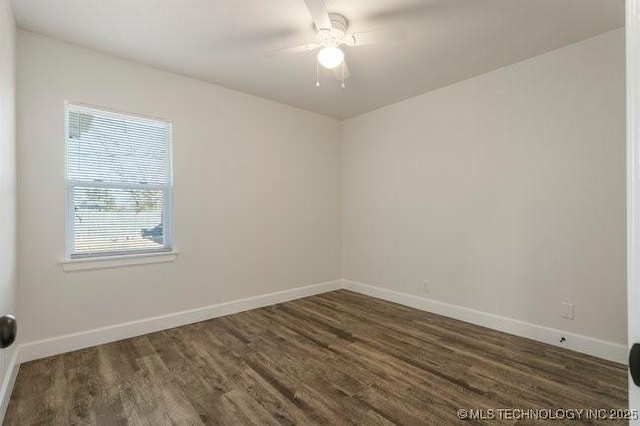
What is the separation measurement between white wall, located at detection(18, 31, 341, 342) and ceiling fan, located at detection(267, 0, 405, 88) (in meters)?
1.42

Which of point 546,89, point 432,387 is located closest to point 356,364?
point 432,387

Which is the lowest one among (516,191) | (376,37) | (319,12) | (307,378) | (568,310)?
(307,378)

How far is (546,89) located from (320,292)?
11.4 feet

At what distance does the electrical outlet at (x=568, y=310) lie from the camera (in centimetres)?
268

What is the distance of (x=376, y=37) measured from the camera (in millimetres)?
2553

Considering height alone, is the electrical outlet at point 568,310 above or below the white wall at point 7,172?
below

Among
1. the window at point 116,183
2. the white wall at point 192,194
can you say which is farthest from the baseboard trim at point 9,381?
the window at point 116,183

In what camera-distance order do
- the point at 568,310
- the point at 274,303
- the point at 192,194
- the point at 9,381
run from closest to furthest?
the point at 9,381 → the point at 568,310 → the point at 192,194 → the point at 274,303

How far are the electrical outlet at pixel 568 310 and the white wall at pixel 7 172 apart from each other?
406cm

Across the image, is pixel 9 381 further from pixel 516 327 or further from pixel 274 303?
pixel 516 327

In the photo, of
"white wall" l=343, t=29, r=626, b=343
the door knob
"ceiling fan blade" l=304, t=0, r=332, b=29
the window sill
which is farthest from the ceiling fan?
the window sill

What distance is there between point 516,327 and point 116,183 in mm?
4005

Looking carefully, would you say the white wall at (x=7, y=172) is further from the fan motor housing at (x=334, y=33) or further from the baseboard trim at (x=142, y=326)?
the fan motor housing at (x=334, y=33)

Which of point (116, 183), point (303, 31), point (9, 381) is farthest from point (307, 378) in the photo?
point (303, 31)
